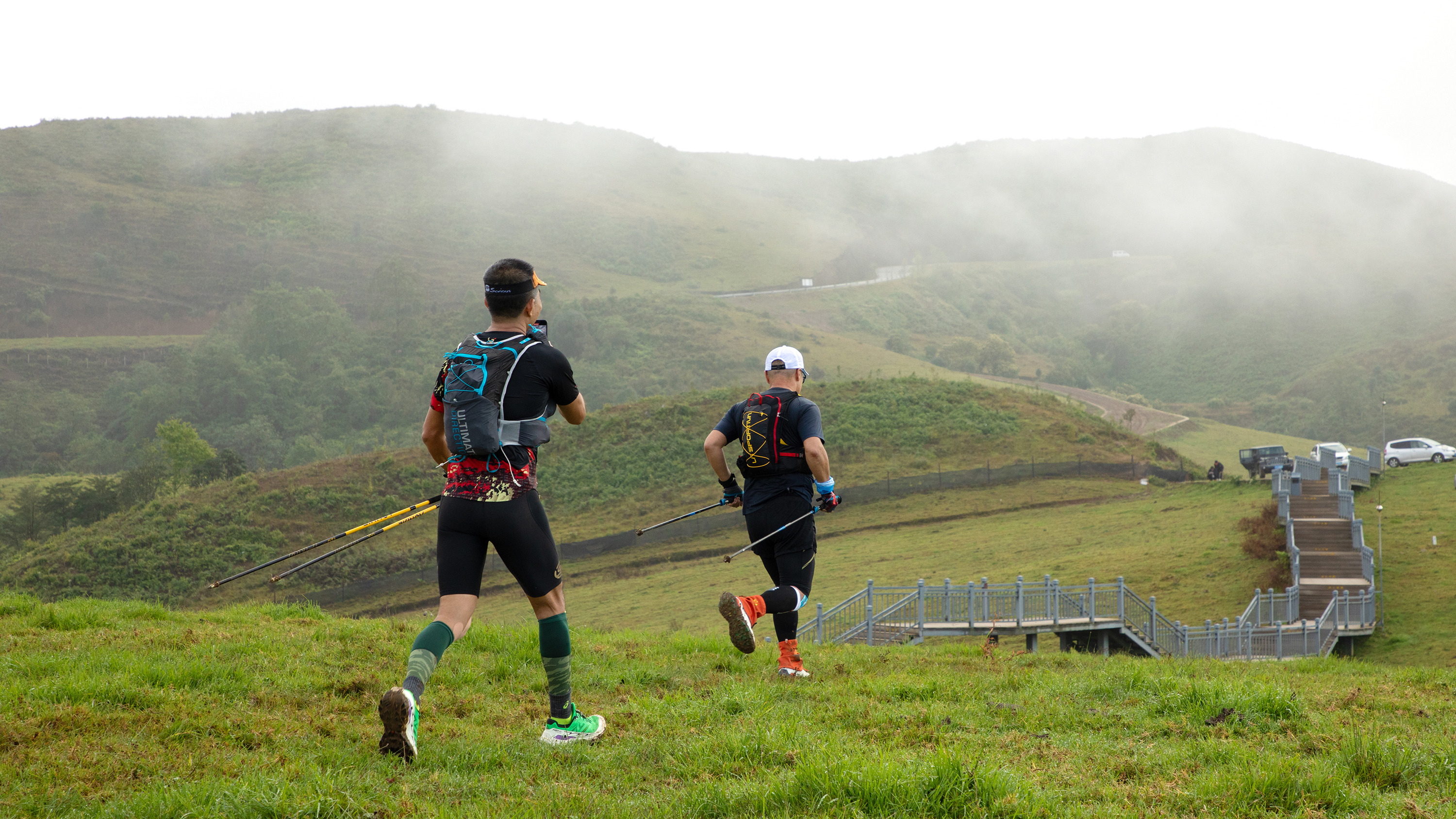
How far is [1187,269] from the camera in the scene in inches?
5615

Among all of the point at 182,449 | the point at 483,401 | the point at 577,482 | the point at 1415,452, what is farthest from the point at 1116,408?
the point at 483,401

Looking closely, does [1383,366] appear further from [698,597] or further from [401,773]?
[401,773]

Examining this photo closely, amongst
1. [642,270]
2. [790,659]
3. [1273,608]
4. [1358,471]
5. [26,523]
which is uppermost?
[642,270]

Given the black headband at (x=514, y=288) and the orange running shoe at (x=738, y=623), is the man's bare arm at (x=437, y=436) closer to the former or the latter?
the black headband at (x=514, y=288)

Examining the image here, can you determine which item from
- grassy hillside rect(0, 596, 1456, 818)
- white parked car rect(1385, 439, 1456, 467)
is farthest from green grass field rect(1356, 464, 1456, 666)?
grassy hillside rect(0, 596, 1456, 818)

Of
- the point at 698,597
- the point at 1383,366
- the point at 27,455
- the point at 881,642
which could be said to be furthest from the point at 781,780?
the point at 1383,366

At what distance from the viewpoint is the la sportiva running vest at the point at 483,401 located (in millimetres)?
4797

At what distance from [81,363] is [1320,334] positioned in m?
136

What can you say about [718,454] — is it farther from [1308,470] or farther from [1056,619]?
[1308,470]

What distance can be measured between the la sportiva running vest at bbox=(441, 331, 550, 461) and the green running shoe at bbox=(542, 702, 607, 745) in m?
1.48

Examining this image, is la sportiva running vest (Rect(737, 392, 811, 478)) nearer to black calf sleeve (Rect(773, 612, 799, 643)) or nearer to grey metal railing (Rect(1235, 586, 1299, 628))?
black calf sleeve (Rect(773, 612, 799, 643))

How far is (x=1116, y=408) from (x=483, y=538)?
276 feet

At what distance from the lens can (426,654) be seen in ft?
15.2

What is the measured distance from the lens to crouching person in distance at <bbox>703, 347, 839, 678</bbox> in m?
7.14
